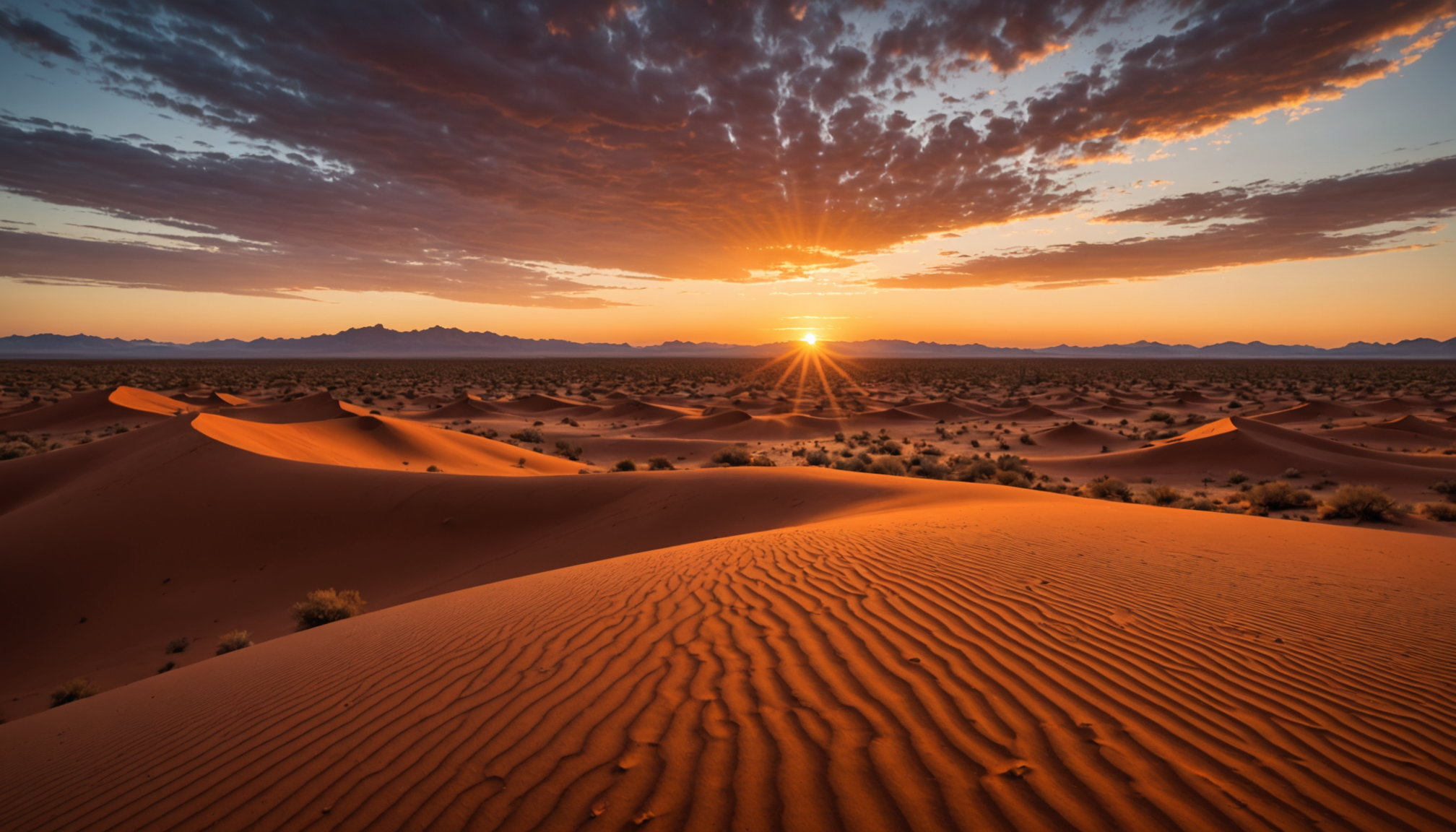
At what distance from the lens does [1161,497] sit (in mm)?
13000

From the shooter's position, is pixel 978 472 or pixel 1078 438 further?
pixel 1078 438

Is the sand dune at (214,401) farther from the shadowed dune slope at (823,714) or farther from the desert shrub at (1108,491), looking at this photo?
the desert shrub at (1108,491)

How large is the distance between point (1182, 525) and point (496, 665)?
27.7 ft

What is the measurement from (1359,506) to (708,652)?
44.1 ft

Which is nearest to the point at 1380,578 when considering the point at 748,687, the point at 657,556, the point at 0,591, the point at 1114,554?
the point at 1114,554

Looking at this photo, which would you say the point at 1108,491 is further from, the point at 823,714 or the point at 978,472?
the point at 823,714

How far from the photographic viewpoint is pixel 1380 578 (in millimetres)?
5484

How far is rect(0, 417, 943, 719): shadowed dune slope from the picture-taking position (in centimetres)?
817

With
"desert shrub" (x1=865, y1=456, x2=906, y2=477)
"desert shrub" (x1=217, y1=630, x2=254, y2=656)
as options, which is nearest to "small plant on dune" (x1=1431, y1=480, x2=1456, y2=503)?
"desert shrub" (x1=865, y1=456, x2=906, y2=477)

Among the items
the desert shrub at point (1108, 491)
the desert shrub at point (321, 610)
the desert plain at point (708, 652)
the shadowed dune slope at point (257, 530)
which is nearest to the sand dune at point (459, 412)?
the shadowed dune slope at point (257, 530)

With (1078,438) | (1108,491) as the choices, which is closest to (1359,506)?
(1108,491)

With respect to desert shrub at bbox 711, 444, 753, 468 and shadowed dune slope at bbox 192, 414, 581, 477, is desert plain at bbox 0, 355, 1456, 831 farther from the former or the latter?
desert shrub at bbox 711, 444, 753, 468

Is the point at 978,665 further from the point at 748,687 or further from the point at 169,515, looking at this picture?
the point at 169,515

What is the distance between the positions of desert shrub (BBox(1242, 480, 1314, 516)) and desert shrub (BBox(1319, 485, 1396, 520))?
2.67 feet
